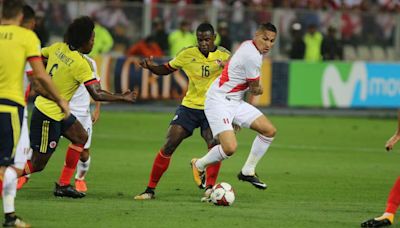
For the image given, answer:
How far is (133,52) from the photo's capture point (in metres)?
26.4

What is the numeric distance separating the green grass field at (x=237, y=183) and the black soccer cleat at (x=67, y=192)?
0.39 ft

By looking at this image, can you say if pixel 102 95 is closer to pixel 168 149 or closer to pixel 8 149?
pixel 168 149

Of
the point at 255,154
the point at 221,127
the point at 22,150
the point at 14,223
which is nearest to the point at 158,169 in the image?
the point at 221,127

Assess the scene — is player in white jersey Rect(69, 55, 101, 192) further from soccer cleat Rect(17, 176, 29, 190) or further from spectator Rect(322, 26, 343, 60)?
spectator Rect(322, 26, 343, 60)

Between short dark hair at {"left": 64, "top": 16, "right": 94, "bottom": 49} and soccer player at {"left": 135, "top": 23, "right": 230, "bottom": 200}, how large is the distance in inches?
35.6

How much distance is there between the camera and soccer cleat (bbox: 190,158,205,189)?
12.6 metres

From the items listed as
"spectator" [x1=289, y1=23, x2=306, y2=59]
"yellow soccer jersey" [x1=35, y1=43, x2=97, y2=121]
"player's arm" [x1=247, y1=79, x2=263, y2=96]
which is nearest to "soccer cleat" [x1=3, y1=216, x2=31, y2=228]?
"yellow soccer jersey" [x1=35, y1=43, x2=97, y2=121]

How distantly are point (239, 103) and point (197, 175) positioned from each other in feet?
3.47

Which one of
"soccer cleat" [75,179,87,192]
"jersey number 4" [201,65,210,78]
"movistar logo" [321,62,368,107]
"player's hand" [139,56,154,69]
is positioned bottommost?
"movistar logo" [321,62,368,107]

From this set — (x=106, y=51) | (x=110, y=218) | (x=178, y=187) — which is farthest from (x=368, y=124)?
(x=110, y=218)

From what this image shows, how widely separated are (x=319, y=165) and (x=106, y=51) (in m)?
11.3

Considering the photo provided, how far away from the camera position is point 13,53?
30.8 ft

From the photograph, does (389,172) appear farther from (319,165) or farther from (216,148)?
(216,148)

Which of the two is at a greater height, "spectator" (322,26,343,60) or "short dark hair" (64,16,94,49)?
"short dark hair" (64,16,94,49)
